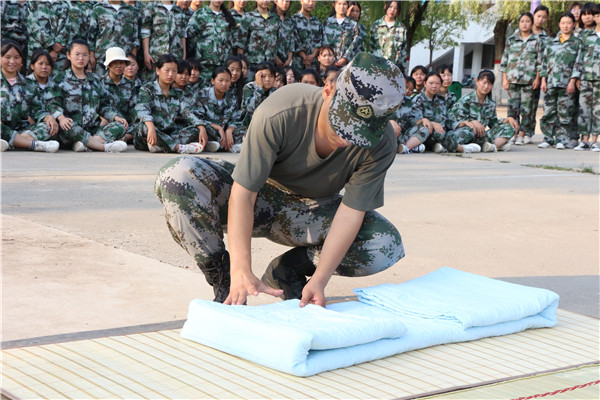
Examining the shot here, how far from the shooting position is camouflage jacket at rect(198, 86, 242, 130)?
753cm

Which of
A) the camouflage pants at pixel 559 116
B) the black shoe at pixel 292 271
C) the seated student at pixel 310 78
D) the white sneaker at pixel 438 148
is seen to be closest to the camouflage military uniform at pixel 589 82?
the camouflage pants at pixel 559 116

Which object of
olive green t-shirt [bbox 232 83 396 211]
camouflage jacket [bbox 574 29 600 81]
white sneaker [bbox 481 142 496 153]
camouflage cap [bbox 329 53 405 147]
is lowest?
white sneaker [bbox 481 142 496 153]

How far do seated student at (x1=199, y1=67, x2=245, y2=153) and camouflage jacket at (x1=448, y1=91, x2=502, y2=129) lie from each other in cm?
249

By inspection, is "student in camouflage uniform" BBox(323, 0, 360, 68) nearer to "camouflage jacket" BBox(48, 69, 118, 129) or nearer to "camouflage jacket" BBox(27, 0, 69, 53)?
"camouflage jacket" BBox(27, 0, 69, 53)

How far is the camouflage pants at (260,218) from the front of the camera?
2.36 m

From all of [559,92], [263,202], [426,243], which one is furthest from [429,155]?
[263,202]

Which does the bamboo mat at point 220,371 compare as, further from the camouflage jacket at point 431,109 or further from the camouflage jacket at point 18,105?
the camouflage jacket at point 431,109

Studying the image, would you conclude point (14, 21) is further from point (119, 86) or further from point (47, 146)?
point (47, 146)

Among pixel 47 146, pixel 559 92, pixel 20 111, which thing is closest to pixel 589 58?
pixel 559 92

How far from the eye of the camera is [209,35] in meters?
8.36

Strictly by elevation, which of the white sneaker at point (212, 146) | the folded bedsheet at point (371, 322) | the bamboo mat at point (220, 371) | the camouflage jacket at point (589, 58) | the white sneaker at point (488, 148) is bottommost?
the white sneaker at point (488, 148)

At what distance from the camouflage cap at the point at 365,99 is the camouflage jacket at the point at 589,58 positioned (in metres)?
8.26

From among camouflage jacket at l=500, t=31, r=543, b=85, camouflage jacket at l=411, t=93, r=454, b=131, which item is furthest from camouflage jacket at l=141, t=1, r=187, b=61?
camouflage jacket at l=500, t=31, r=543, b=85

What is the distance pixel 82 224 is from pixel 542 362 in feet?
7.36
